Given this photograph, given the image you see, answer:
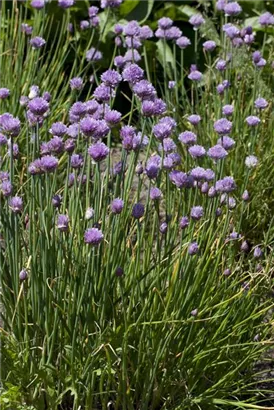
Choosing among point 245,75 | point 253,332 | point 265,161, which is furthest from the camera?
point 245,75

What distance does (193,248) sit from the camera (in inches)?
107

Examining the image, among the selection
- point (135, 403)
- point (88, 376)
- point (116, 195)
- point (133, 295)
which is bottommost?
point (135, 403)

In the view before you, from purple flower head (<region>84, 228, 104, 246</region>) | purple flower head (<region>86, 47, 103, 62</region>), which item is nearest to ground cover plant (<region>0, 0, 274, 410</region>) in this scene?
purple flower head (<region>84, 228, 104, 246</region>)

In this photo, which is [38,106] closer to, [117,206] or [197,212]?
[117,206]

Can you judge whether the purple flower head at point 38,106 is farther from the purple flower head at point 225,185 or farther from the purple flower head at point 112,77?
the purple flower head at point 225,185

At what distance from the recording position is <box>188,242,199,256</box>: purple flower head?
2.72m

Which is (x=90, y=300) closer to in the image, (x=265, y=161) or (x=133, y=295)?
(x=133, y=295)

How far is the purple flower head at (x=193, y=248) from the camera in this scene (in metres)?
2.72

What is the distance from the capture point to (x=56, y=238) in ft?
9.20

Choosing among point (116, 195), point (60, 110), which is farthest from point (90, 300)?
point (60, 110)

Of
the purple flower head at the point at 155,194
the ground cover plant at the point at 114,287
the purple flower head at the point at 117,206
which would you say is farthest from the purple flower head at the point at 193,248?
the purple flower head at the point at 117,206

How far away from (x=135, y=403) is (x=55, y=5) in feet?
11.1

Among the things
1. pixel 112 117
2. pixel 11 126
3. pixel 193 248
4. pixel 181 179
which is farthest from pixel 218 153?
pixel 11 126

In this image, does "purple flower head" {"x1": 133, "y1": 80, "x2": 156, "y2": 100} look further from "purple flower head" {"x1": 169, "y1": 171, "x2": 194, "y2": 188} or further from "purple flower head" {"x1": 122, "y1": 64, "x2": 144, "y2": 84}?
"purple flower head" {"x1": 169, "y1": 171, "x2": 194, "y2": 188}
